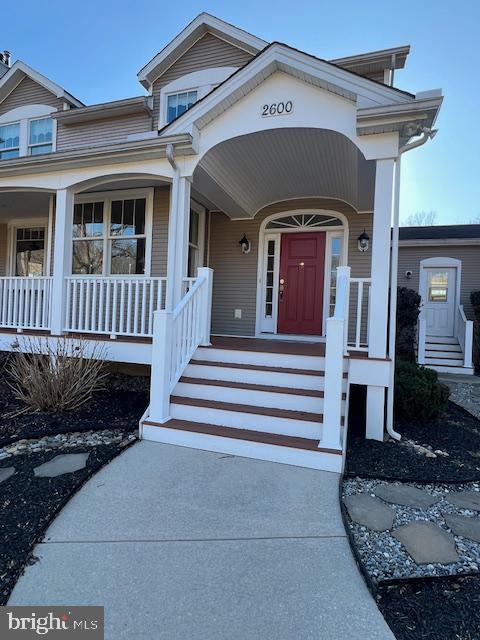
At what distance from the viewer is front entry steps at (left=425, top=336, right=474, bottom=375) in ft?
30.4

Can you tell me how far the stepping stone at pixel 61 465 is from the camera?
3.02 meters

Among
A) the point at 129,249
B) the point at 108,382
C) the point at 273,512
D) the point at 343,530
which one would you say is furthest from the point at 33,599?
the point at 129,249

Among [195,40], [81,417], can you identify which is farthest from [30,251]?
[81,417]

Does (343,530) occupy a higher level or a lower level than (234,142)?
lower

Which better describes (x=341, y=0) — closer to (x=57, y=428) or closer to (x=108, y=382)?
(x=108, y=382)

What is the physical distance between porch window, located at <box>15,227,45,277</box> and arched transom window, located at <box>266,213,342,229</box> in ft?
18.1

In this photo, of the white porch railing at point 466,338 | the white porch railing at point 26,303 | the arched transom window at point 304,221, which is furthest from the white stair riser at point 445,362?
the white porch railing at point 26,303

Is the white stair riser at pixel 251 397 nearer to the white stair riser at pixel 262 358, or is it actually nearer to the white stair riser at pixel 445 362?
the white stair riser at pixel 262 358

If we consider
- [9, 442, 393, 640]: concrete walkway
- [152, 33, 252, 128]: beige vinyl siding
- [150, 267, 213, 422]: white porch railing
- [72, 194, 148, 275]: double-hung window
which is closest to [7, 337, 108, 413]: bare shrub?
[150, 267, 213, 422]: white porch railing

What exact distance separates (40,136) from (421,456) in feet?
31.5

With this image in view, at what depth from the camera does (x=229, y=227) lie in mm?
7418

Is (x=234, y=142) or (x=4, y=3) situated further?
(x=4, y=3)

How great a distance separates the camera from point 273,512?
253 cm

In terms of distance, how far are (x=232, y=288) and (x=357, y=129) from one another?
3.84 m
